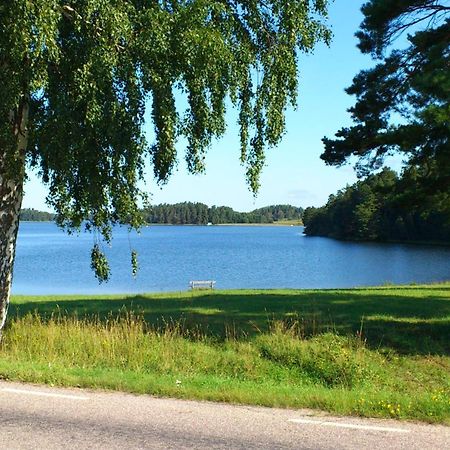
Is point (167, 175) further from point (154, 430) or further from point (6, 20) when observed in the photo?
point (154, 430)

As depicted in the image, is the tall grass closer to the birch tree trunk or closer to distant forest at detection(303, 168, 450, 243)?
the birch tree trunk

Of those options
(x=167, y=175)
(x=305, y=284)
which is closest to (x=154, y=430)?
(x=167, y=175)

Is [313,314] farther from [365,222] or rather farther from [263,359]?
[365,222]

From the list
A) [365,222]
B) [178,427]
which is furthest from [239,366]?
[365,222]

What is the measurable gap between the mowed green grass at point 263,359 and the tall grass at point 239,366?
2 cm

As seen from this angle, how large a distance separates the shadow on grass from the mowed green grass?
0.15ft

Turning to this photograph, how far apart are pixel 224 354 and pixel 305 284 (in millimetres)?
29741

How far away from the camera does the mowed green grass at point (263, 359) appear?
7.36 metres

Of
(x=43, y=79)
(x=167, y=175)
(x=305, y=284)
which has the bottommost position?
(x=305, y=284)

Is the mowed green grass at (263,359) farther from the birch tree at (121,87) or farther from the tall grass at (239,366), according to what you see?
the birch tree at (121,87)

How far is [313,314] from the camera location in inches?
533

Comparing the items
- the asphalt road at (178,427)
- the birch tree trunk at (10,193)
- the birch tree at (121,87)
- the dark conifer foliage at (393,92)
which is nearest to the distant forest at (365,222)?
the dark conifer foliage at (393,92)

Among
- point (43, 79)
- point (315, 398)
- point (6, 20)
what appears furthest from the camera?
point (43, 79)

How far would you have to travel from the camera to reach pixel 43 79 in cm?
877
